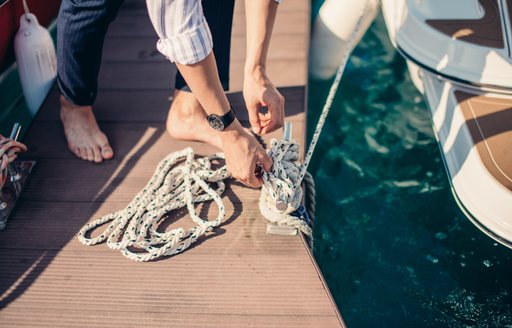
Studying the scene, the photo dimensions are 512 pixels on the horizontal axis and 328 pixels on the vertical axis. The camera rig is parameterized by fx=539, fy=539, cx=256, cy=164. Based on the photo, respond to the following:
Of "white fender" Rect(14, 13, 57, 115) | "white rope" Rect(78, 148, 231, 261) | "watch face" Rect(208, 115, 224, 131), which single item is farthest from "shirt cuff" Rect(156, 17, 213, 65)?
"white fender" Rect(14, 13, 57, 115)

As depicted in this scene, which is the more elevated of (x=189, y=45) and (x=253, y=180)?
(x=189, y=45)

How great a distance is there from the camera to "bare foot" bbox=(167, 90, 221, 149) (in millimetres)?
1834

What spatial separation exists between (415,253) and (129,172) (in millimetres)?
1078

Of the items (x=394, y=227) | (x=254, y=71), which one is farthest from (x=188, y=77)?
(x=394, y=227)

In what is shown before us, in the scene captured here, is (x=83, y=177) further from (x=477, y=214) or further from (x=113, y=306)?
(x=477, y=214)

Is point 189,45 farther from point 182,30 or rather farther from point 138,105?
point 138,105

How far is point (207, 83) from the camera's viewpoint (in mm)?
1244

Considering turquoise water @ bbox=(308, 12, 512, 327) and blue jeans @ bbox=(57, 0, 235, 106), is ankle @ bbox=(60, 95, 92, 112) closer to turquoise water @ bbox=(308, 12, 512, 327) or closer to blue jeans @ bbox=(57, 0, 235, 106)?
blue jeans @ bbox=(57, 0, 235, 106)

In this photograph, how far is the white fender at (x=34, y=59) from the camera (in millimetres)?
2033

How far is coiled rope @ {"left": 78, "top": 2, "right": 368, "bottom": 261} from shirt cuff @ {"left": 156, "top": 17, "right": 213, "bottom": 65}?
17.6 inches

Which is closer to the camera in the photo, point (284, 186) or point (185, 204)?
point (284, 186)

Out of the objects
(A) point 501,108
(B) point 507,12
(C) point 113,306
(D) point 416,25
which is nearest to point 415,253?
(A) point 501,108

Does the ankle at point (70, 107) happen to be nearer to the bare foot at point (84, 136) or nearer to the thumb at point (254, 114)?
the bare foot at point (84, 136)

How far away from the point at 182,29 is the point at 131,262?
28.1 inches
